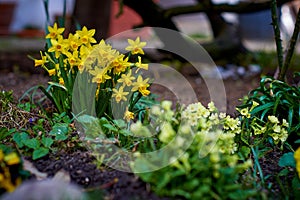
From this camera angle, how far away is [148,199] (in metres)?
1.68

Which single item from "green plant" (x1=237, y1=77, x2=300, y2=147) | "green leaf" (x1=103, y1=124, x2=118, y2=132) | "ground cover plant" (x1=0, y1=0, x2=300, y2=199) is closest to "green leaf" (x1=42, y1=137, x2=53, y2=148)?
"ground cover plant" (x1=0, y1=0, x2=300, y2=199)

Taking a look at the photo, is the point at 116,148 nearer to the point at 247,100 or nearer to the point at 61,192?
the point at 61,192

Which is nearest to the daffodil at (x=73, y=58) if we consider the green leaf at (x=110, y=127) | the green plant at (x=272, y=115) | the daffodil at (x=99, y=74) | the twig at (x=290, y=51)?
the daffodil at (x=99, y=74)

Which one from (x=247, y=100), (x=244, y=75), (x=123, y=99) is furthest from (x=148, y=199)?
(x=244, y=75)

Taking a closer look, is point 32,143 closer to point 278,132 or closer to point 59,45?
point 59,45

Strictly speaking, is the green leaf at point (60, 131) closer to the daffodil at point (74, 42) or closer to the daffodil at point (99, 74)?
the daffodil at point (99, 74)

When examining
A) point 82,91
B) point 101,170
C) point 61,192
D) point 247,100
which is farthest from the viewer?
point 247,100

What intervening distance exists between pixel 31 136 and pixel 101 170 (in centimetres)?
50

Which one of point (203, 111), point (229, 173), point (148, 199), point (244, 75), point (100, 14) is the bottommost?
point (148, 199)

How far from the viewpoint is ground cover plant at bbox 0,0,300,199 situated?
1.67 metres

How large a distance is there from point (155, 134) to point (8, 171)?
654 mm

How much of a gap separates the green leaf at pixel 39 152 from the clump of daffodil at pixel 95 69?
0.47m

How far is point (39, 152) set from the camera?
1.94 m

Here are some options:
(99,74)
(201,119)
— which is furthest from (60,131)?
(201,119)
